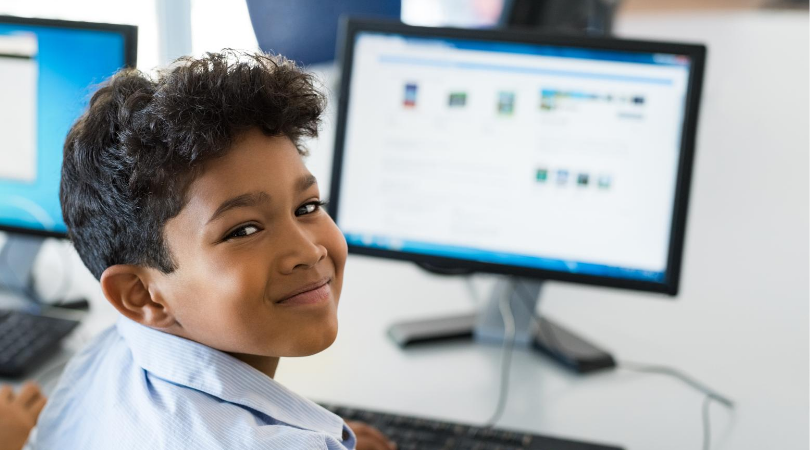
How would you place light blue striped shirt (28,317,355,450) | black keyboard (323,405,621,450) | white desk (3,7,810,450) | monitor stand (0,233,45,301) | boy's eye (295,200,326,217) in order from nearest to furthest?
light blue striped shirt (28,317,355,450), boy's eye (295,200,326,217), black keyboard (323,405,621,450), white desk (3,7,810,450), monitor stand (0,233,45,301)

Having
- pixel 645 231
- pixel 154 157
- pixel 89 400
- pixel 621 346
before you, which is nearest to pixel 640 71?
pixel 645 231

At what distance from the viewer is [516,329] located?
110cm

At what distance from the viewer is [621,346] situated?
1.09 m

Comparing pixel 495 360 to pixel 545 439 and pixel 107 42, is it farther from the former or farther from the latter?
pixel 107 42

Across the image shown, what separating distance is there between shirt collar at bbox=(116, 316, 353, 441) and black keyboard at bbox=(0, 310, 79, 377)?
0.34m

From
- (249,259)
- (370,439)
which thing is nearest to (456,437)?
(370,439)

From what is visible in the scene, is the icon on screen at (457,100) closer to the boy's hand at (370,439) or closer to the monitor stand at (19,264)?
the boy's hand at (370,439)

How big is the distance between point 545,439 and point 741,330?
440 mm

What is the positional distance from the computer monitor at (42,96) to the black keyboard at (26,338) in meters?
0.12

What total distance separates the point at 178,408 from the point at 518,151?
1.85 feet

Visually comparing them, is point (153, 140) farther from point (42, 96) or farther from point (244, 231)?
point (42, 96)

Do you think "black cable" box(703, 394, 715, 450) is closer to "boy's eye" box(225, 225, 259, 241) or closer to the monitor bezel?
the monitor bezel

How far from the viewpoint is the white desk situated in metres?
0.93

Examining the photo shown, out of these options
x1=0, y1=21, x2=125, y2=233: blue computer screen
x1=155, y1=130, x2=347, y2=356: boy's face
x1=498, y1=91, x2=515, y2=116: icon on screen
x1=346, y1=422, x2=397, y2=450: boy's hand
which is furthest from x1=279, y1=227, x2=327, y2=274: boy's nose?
x1=0, y1=21, x2=125, y2=233: blue computer screen
